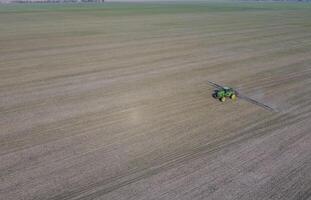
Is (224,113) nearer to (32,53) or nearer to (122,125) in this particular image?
(122,125)

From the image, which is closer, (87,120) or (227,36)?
(87,120)

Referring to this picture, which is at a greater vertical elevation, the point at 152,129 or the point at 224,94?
the point at 224,94

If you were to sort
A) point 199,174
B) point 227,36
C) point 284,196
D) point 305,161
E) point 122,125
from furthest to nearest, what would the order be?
point 227,36 < point 122,125 < point 305,161 < point 199,174 < point 284,196

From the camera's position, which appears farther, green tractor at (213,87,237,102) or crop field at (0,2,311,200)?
green tractor at (213,87,237,102)

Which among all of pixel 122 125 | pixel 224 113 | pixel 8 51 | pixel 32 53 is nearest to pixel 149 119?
pixel 122 125

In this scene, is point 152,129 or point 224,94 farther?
point 224,94

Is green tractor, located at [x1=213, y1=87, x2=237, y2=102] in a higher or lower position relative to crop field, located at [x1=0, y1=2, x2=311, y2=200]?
higher

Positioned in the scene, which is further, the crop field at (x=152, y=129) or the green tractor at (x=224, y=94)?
the green tractor at (x=224, y=94)

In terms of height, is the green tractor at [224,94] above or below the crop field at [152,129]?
above
